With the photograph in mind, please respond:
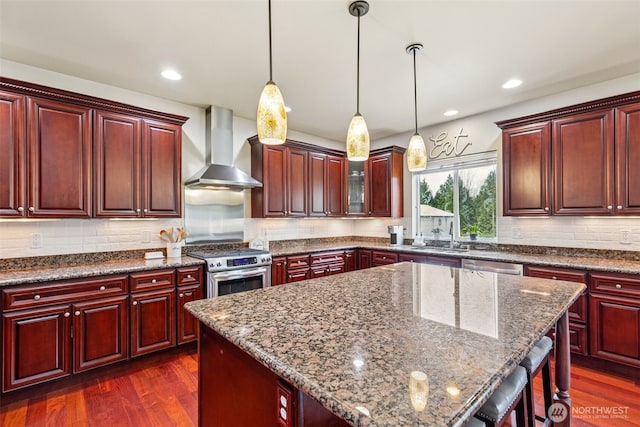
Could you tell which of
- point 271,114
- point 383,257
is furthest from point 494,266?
point 271,114

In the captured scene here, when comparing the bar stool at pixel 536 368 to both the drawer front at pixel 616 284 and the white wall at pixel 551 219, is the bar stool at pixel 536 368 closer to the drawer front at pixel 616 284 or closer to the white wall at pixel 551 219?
the drawer front at pixel 616 284

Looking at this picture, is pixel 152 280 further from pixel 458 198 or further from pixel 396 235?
pixel 458 198

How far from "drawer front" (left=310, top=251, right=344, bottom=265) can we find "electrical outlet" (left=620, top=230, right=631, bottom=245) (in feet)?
10.0

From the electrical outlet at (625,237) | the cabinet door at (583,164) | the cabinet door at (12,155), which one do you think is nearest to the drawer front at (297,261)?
the cabinet door at (12,155)

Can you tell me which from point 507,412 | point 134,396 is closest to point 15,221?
point 134,396

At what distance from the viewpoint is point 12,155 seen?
239 centimetres

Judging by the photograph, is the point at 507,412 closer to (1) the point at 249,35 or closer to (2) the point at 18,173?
(1) the point at 249,35

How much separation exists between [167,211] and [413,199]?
3442mm

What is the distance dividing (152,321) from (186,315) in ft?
0.98

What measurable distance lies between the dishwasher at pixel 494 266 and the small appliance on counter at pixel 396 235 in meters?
1.23

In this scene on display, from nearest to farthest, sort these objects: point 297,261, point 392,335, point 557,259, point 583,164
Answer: point 392,335, point 583,164, point 557,259, point 297,261

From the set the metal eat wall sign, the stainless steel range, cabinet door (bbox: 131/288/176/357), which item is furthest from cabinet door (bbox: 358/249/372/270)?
cabinet door (bbox: 131/288/176/357)

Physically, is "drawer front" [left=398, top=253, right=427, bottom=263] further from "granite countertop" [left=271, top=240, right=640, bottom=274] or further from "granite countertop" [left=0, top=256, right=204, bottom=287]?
"granite countertop" [left=0, top=256, right=204, bottom=287]

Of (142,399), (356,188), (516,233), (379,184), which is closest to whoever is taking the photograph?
(142,399)
